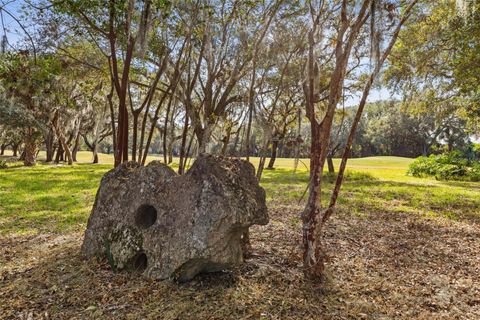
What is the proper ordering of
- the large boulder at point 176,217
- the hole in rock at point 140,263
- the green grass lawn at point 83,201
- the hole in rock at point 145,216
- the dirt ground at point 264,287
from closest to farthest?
1. the dirt ground at point 264,287
2. the large boulder at point 176,217
3. the hole in rock at point 140,263
4. the hole in rock at point 145,216
5. the green grass lawn at point 83,201

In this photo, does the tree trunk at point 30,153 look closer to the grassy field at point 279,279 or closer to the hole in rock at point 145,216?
the grassy field at point 279,279

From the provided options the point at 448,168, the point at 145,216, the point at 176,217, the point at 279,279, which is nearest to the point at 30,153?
the point at 145,216

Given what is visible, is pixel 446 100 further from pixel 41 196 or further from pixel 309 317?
pixel 41 196

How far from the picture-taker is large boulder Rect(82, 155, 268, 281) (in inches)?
149

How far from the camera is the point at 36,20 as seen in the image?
825 cm

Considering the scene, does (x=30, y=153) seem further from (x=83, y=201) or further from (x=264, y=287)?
(x=264, y=287)

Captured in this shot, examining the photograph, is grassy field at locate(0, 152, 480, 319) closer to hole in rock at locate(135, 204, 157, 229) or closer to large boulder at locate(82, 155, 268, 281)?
large boulder at locate(82, 155, 268, 281)

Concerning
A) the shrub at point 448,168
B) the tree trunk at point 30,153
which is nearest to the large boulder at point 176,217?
the shrub at point 448,168

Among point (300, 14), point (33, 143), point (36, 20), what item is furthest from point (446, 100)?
point (33, 143)

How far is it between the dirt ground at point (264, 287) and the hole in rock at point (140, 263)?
195 millimetres

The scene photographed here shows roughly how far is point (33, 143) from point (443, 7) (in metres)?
24.2

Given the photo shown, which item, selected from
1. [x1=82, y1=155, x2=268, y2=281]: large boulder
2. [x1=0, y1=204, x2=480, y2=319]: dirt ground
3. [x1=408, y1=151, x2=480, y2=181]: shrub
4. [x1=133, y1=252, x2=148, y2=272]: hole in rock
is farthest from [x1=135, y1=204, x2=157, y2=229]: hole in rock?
[x1=408, y1=151, x2=480, y2=181]: shrub

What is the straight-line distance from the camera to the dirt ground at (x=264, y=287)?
346 cm

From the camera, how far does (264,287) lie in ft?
13.1
